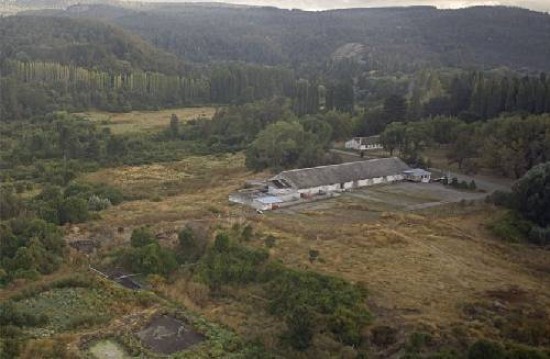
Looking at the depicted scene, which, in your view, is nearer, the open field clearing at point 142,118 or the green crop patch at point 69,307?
the green crop patch at point 69,307

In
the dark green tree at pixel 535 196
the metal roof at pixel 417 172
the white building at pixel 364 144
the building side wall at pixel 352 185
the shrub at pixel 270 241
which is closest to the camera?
the shrub at pixel 270 241

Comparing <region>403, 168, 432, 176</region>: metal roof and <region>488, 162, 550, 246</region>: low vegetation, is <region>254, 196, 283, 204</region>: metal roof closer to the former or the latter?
<region>403, 168, 432, 176</region>: metal roof

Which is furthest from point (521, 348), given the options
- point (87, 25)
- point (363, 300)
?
point (87, 25)

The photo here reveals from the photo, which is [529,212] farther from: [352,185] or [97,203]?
[97,203]

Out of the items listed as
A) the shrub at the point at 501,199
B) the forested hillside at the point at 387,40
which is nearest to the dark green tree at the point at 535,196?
the shrub at the point at 501,199

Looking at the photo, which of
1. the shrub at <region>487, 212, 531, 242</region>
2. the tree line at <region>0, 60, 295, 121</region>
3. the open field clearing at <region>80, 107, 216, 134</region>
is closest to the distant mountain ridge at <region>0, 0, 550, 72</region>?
the tree line at <region>0, 60, 295, 121</region>

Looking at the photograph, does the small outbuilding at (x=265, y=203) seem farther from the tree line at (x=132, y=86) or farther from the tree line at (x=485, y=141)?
the tree line at (x=132, y=86)
